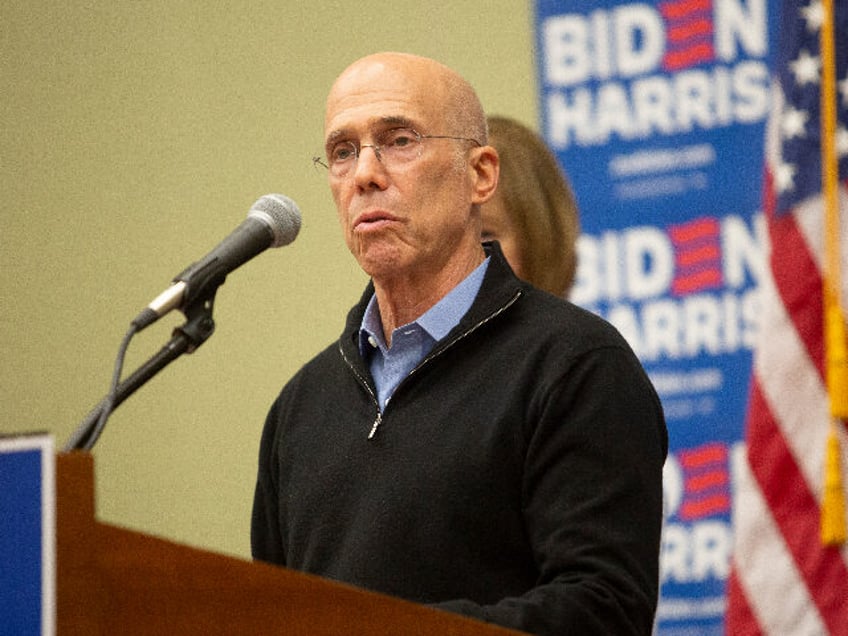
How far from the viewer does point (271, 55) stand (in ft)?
13.3

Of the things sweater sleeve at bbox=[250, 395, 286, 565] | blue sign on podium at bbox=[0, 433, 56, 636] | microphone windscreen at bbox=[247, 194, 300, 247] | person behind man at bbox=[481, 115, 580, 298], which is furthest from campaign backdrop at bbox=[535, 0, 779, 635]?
blue sign on podium at bbox=[0, 433, 56, 636]

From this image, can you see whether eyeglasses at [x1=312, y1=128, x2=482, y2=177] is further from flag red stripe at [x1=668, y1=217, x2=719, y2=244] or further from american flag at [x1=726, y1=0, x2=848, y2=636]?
flag red stripe at [x1=668, y1=217, x2=719, y2=244]

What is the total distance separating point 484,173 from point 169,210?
225cm

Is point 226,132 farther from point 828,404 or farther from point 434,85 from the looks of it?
point 434,85

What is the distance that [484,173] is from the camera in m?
2.02

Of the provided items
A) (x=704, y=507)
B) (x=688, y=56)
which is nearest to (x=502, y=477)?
(x=704, y=507)

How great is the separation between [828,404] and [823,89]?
2.33ft

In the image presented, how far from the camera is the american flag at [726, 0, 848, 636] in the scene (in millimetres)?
3010

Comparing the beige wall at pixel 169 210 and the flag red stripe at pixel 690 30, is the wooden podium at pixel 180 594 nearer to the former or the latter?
the flag red stripe at pixel 690 30

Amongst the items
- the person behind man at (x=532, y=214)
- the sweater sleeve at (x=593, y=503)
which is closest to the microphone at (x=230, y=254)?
the sweater sleeve at (x=593, y=503)

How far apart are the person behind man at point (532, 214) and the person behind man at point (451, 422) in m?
0.51

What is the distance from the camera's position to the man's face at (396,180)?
189 cm

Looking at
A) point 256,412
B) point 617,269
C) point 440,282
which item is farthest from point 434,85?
point 256,412

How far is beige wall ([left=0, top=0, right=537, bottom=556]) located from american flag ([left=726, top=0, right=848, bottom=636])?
41.5 inches
